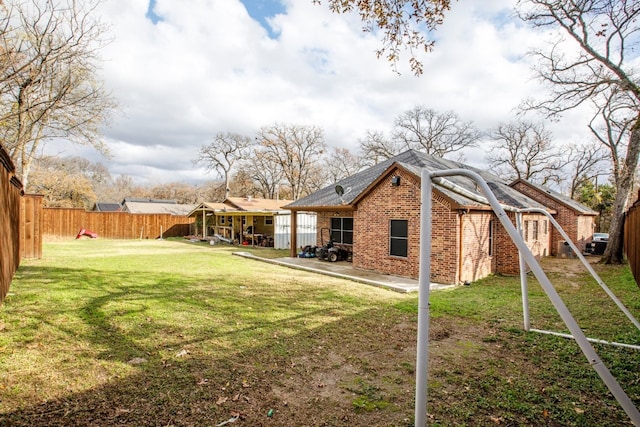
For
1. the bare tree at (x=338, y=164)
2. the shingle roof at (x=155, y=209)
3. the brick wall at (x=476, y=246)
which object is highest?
the bare tree at (x=338, y=164)

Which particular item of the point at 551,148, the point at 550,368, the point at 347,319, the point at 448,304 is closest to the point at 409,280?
the point at 448,304

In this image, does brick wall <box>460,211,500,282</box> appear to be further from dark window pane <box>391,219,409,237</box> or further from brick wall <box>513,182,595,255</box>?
brick wall <box>513,182,595,255</box>

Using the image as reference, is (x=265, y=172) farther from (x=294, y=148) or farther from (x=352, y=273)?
(x=352, y=273)

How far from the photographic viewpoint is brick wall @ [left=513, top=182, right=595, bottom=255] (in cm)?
1969

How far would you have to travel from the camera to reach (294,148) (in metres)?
42.7

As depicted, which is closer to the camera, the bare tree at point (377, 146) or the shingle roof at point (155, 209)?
the shingle roof at point (155, 209)

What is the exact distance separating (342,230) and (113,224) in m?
20.7

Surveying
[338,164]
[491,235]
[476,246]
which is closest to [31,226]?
[476,246]

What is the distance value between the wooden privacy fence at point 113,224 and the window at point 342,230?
18472mm

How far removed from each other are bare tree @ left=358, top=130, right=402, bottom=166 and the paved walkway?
24628 millimetres

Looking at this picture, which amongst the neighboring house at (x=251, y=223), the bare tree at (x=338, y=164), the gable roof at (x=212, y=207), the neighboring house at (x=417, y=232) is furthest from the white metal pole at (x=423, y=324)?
the bare tree at (x=338, y=164)

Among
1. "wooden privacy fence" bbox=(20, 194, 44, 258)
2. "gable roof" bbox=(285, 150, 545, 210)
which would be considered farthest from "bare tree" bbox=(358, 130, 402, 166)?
"wooden privacy fence" bbox=(20, 194, 44, 258)

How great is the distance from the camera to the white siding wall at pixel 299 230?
20.2 m

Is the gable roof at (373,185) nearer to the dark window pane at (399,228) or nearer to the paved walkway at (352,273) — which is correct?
the dark window pane at (399,228)
